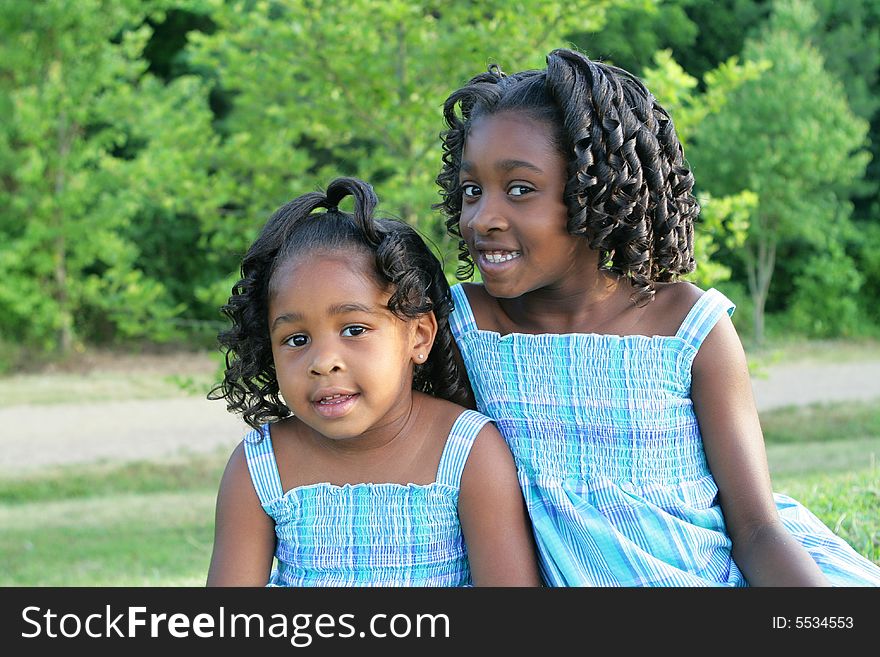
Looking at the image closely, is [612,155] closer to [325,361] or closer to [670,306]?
[670,306]

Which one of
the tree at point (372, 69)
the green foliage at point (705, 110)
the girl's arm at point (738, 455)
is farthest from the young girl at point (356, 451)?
the tree at point (372, 69)

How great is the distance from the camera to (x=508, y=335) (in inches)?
91.5

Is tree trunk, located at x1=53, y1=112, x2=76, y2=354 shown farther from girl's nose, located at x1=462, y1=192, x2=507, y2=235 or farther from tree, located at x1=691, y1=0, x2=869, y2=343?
girl's nose, located at x1=462, y1=192, x2=507, y2=235

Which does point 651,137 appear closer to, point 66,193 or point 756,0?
point 66,193

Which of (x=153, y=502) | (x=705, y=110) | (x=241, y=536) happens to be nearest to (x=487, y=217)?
(x=241, y=536)

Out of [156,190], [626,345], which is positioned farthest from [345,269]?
[156,190]

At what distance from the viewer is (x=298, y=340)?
6.76ft

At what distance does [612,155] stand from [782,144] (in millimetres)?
12552

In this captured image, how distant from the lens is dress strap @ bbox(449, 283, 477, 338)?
7.81 feet

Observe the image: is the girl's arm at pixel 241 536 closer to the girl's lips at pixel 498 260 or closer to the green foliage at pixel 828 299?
the girl's lips at pixel 498 260

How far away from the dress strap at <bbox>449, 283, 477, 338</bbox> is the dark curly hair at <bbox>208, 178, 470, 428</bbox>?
0.02 m

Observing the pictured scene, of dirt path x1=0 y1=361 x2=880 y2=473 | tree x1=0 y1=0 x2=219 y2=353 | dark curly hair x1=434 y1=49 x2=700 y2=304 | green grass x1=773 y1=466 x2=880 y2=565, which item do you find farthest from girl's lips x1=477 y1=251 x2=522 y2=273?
tree x1=0 y1=0 x2=219 y2=353

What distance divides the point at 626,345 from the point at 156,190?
5331 mm
